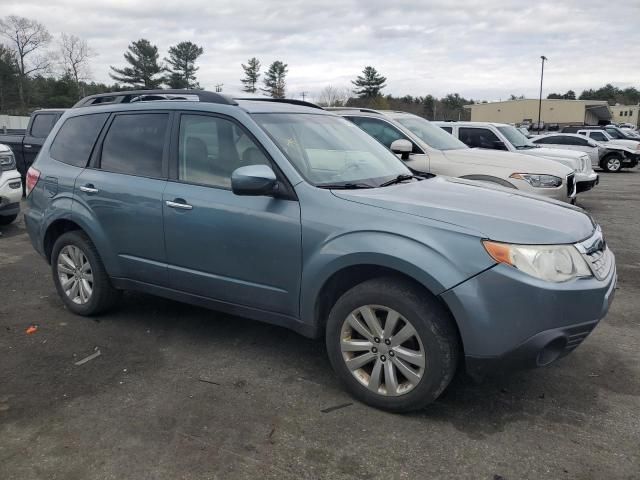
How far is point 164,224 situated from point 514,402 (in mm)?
2627

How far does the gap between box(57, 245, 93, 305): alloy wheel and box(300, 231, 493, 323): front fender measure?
2.30m

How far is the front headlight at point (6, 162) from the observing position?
8.44m

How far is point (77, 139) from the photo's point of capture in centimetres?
485

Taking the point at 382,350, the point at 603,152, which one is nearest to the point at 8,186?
the point at 382,350

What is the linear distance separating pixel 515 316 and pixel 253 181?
1.66 meters

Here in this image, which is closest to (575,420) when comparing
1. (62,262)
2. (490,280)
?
(490,280)

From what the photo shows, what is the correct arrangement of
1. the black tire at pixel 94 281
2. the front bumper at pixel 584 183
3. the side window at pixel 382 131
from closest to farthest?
the black tire at pixel 94 281, the side window at pixel 382 131, the front bumper at pixel 584 183

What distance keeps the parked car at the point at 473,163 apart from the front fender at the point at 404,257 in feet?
15.0

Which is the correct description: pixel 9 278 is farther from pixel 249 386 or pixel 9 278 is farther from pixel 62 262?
pixel 249 386

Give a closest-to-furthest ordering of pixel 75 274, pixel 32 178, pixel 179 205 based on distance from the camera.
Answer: pixel 179 205
pixel 75 274
pixel 32 178

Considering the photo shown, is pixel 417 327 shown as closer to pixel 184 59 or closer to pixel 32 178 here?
pixel 32 178

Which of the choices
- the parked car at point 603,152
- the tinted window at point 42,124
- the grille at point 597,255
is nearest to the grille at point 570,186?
the grille at point 597,255

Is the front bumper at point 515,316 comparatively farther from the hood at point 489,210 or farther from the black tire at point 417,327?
the hood at point 489,210

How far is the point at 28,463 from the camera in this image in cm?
279
